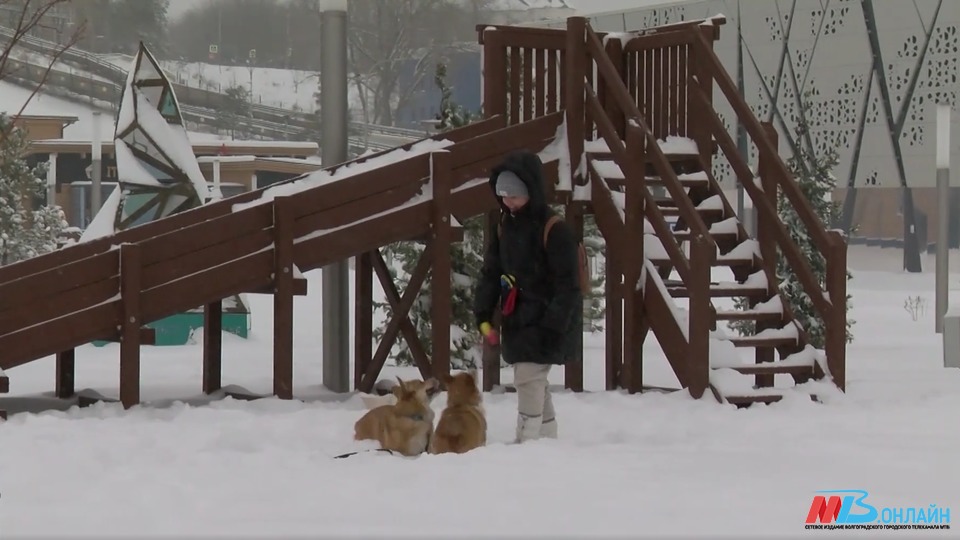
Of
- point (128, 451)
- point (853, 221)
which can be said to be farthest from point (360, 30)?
point (128, 451)

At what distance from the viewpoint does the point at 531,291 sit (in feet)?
23.5

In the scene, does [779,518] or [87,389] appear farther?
[87,389]

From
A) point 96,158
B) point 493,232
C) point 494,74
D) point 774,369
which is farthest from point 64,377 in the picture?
point 96,158

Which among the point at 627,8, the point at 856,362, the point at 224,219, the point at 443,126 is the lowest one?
the point at 856,362

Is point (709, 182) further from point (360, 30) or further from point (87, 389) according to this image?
point (360, 30)

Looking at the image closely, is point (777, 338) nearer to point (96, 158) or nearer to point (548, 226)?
point (548, 226)

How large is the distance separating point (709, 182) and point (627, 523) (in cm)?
575

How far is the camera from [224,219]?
8695 millimetres

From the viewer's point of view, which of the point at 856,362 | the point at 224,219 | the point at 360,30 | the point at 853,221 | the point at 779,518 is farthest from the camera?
the point at 360,30

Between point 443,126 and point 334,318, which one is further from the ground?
point 443,126

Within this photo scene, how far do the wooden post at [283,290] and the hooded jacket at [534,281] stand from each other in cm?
203

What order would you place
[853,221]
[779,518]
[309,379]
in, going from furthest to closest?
[853,221] → [309,379] → [779,518]

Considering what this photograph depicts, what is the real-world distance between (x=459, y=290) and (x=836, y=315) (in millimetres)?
4304

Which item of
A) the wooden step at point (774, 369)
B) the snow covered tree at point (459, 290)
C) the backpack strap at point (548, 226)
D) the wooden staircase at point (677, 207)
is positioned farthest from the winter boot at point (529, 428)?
the snow covered tree at point (459, 290)
